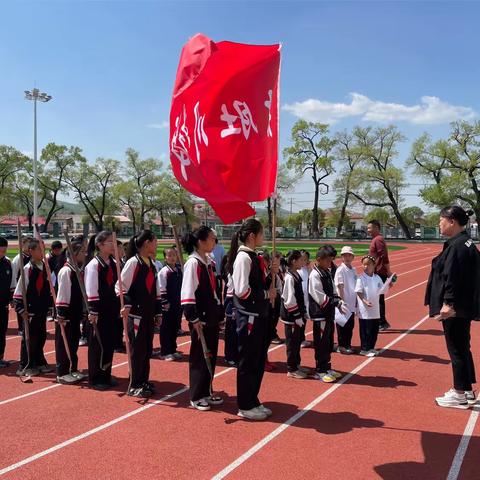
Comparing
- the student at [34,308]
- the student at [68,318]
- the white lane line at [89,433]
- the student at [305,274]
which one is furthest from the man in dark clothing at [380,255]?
the student at [34,308]

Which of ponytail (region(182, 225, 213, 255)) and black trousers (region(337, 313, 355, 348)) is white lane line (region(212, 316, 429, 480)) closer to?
black trousers (region(337, 313, 355, 348))

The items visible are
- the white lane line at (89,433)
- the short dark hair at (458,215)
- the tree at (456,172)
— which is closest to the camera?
the white lane line at (89,433)

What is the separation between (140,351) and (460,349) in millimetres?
3742

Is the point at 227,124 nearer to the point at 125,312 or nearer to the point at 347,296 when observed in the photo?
the point at 125,312

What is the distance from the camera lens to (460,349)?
208 inches

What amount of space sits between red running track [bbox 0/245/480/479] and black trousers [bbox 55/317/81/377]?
268mm

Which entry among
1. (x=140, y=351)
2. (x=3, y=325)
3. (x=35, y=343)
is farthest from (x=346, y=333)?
(x=3, y=325)

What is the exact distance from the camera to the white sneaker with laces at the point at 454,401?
17.3 ft

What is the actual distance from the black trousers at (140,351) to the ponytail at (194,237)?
1129 mm

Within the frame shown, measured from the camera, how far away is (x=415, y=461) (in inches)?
160

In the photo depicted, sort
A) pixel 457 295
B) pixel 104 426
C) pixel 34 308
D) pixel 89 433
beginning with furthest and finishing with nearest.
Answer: pixel 34 308, pixel 457 295, pixel 104 426, pixel 89 433

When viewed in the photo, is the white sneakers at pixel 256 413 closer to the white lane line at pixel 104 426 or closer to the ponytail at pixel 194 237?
the white lane line at pixel 104 426

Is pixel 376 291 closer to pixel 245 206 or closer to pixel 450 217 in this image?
pixel 450 217

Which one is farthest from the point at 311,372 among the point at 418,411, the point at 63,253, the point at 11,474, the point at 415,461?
the point at 63,253
